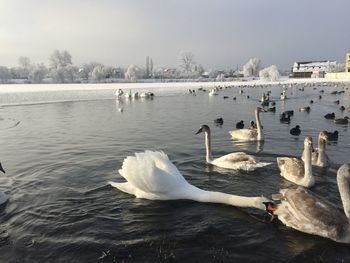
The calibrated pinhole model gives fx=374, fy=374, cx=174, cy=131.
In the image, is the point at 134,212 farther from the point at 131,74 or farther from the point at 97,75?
the point at 131,74

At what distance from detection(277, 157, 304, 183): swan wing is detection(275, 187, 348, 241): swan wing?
277cm

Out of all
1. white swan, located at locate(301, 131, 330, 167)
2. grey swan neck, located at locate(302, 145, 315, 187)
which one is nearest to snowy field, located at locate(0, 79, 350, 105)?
white swan, located at locate(301, 131, 330, 167)

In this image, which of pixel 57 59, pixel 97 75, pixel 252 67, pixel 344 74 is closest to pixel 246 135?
pixel 97 75

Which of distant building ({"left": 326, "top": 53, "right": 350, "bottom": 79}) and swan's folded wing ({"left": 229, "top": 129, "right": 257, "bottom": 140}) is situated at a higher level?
distant building ({"left": 326, "top": 53, "right": 350, "bottom": 79})

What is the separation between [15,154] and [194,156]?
7.10m

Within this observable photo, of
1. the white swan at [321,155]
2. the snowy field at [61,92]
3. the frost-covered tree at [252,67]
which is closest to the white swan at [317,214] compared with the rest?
the white swan at [321,155]

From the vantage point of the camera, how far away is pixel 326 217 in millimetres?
6996

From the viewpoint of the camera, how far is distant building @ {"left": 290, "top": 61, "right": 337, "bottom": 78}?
6324 inches

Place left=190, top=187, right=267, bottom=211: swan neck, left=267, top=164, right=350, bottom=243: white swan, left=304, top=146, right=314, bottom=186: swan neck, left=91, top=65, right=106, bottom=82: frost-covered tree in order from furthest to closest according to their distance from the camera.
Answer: left=91, top=65, right=106, bottom=82: frost-covered tree → left=304, top=146, right=314, bottom=186: swan neck → left=190, top=187, right=267, bottom=211: swan neck → left=267, top=164, right=350, bottom=243: white swan

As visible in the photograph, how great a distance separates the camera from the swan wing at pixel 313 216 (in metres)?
6.98

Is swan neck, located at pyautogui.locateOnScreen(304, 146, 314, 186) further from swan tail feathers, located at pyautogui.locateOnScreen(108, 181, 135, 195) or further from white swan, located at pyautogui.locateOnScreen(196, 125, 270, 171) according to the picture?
swan tail feathers, located at pyautogui.locateOnScreen(108, 181, 135, 195)

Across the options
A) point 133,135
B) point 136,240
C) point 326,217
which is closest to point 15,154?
point 133,135

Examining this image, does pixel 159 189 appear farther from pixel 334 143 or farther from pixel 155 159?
pixel 334 143

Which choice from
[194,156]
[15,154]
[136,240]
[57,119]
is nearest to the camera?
[136,240]
